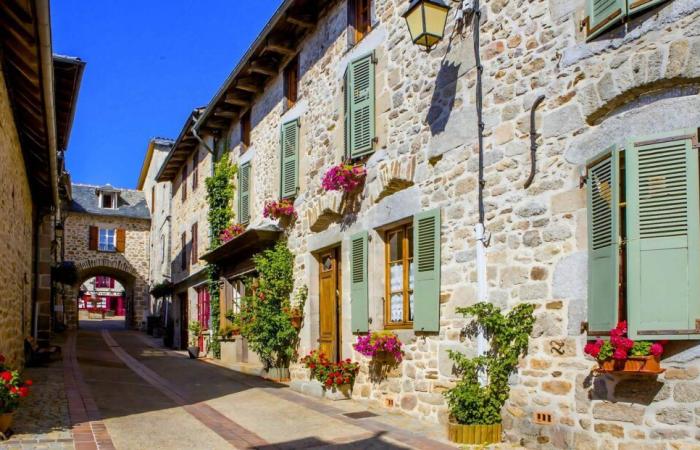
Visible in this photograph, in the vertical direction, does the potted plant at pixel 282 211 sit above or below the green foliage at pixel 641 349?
above

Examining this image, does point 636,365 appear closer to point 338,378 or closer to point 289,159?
point 338,378

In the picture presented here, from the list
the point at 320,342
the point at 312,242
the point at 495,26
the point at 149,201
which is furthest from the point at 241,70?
the point at 149,201

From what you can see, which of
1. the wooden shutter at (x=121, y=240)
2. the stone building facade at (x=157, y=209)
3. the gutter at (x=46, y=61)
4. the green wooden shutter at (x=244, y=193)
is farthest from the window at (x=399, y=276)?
the wooden shutter at (x=121, y=240)

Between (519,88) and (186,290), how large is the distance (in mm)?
16311

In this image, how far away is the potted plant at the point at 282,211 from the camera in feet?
38.9

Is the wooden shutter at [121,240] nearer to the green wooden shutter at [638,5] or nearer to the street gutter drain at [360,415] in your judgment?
the street gutter drain at [360,415]

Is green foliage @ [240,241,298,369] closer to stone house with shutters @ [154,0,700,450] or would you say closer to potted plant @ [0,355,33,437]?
stone house with shutters @ [154,0,700,450]

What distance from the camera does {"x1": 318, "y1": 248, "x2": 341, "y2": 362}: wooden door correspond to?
10477 millimetres

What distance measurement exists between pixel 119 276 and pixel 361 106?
28.3m

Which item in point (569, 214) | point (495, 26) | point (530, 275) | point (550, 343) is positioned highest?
point (495, 26)

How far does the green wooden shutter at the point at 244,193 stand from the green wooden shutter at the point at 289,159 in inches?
99.4

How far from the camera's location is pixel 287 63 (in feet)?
41.9

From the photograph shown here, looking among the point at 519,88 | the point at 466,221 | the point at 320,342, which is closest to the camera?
the point at 519,88

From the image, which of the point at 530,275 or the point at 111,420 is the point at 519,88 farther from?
the point at 111,420
